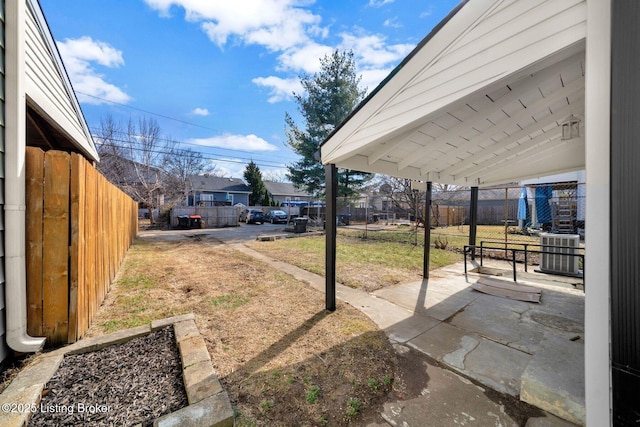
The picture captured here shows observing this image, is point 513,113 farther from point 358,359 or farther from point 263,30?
point 263,30

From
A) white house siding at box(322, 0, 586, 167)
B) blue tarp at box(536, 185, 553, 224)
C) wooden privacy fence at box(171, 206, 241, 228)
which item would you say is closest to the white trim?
white house siding at box(322, 0, 586, 167)

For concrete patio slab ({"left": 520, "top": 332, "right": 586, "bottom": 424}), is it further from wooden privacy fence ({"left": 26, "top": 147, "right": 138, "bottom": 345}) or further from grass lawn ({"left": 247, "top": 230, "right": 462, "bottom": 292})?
wooden privacy fence ({"left": 26, "top": 147, "right": 138, "bottom": 345})

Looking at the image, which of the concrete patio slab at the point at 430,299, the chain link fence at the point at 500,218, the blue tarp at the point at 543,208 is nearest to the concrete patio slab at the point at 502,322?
the concrete patio slab at the point at 430,299

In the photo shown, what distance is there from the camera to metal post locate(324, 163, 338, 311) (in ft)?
10.7

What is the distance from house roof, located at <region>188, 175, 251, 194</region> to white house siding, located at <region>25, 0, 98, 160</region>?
2582 cm

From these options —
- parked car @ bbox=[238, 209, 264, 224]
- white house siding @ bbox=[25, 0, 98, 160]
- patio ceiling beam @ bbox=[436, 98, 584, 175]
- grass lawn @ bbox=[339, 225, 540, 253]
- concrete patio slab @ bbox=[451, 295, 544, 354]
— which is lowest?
concrete patio slab @ bbox=[451, 295, 544, 354]

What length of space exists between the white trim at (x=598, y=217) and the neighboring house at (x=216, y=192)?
95.2ft

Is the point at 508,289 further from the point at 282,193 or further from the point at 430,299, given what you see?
the point at 282,193

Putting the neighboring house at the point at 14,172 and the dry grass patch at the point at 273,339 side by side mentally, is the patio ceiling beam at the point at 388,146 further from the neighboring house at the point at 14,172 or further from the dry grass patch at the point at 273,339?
the neighboring house at the point at 14,172

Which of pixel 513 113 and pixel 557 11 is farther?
pixel 513 113

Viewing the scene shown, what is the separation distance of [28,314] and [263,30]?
8.66 m

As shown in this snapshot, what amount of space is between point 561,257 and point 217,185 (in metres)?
31.2

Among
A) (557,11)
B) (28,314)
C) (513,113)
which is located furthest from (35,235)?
(513,113)

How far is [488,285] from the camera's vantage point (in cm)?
450
